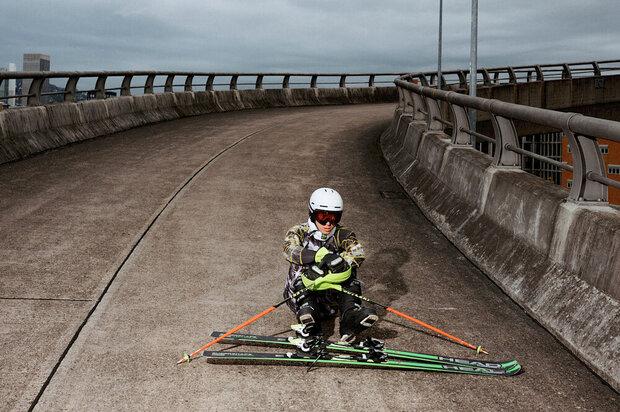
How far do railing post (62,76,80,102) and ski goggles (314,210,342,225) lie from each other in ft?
44.5

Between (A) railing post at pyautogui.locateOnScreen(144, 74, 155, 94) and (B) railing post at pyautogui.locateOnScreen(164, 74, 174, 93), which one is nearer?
(A) railing post at pyautogui.locateOnScreen(144, 74, 155, 94)

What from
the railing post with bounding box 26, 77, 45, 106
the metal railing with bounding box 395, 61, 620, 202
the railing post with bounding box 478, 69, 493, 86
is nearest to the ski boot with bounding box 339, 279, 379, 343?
the metal railing with bounding box 395, 61, 620, 202

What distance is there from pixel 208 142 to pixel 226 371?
13.5 meters

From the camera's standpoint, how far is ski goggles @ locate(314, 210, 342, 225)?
19.8ft

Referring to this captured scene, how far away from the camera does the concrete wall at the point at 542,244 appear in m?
5.28

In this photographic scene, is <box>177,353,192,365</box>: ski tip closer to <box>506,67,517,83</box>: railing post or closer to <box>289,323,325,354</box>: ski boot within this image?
A: <box>289,323,325,354</box>: ski boot

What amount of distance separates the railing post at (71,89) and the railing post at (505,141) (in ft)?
41.6

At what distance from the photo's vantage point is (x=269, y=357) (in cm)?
525

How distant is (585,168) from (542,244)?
92 centimetres

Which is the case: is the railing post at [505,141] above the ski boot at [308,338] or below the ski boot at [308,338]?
above

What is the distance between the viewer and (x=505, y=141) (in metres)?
8.47

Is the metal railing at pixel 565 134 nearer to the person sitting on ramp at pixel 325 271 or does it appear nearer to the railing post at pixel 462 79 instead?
the person sitting on ramp at pixel 325 271

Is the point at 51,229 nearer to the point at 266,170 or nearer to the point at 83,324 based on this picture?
the point at 83,324

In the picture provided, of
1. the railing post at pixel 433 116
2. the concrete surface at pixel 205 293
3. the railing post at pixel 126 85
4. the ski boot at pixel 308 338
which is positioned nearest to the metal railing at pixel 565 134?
the railing post at pixel 433 116
